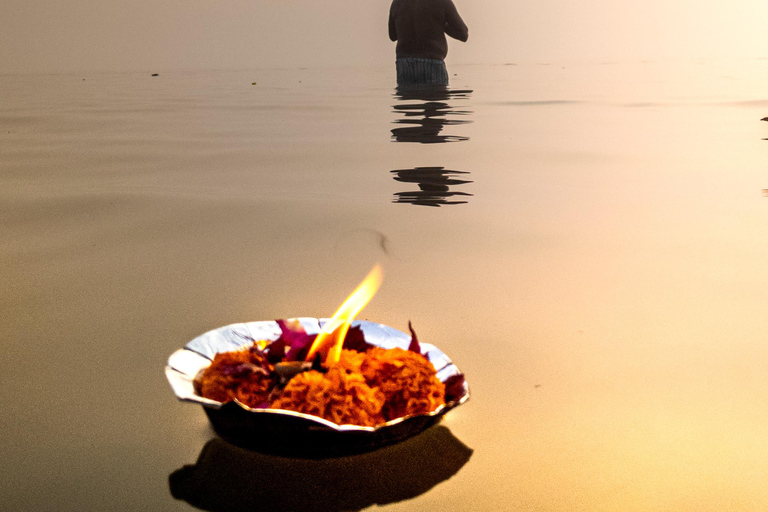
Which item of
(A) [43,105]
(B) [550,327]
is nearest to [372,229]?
(B) [550,327]

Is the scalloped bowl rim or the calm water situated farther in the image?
the calm water

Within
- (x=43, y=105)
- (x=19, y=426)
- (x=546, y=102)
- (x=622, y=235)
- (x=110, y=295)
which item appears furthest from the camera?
(x=43, y=105)

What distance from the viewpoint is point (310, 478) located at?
4.22ft

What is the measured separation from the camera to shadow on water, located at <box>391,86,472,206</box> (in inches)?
145

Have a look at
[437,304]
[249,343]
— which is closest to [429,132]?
[437,304]

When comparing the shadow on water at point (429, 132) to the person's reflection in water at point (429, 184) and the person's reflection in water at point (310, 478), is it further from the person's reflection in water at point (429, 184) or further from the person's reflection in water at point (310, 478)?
the person's reflection in water at point (310, 478)

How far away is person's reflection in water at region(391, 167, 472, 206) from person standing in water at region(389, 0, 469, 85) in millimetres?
3247

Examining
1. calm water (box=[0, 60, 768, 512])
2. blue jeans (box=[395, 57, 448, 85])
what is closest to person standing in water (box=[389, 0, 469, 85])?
blue jeans (box=[395, 57, 448, 85])

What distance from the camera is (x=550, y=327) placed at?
1.98 meters

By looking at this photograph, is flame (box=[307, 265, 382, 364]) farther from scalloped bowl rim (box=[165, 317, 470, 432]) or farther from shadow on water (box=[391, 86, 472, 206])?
shadow on water (box=[391, 86, 472, 206])

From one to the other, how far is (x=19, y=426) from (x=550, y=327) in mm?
1322

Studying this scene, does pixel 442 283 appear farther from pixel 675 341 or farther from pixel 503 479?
pixel 503 479

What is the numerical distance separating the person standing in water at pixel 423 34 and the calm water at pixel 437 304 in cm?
236

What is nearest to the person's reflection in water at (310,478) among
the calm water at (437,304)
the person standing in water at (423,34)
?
the calm water at (437,304)
